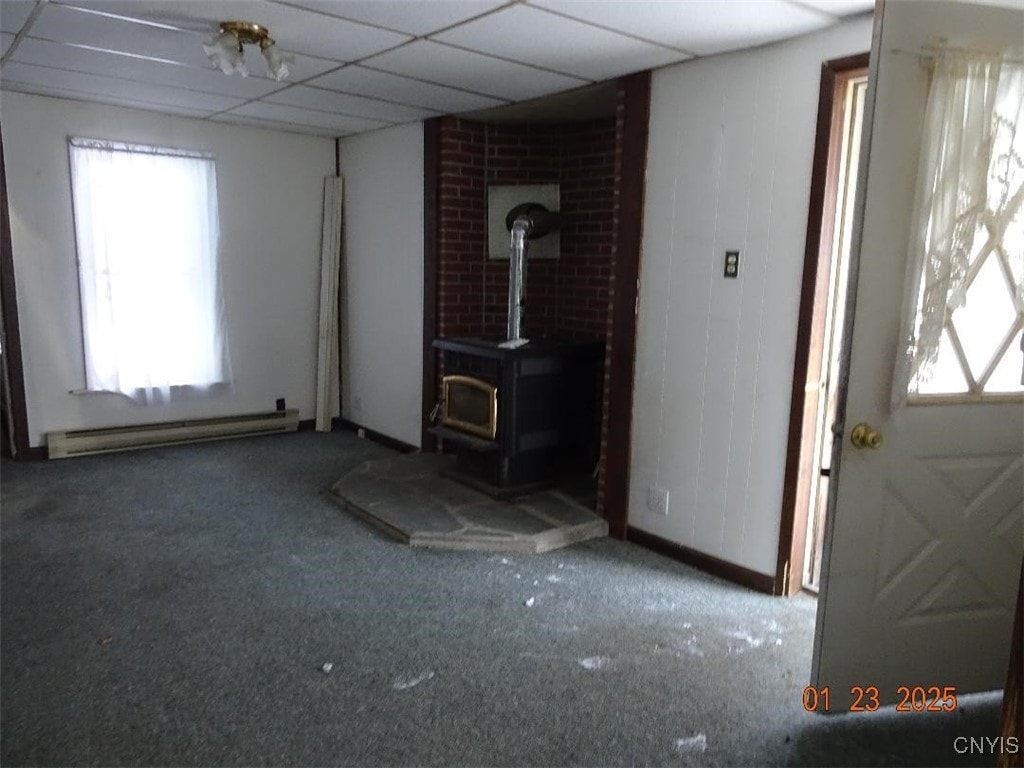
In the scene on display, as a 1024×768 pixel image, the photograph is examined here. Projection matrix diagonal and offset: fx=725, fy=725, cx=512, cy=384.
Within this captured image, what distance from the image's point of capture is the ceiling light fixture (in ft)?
9.20

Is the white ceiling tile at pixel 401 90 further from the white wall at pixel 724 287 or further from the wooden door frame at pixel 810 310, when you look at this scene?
the wooden door frame at pixel 810 310

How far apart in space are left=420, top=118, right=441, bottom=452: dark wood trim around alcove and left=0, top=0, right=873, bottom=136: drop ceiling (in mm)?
272

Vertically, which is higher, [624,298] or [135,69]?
[135,69]

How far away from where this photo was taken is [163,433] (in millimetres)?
5027

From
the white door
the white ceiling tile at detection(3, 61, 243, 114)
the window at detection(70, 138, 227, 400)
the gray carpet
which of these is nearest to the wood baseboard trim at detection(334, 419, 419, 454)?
the window at detection(70, 138, 227, 400)

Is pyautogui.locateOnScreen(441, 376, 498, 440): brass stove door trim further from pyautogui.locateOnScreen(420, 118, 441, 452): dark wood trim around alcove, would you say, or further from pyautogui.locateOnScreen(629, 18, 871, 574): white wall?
pyautogui.locateOnScreen(629, 18, 871, 574): white wall

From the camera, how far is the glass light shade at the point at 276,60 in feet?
9.53

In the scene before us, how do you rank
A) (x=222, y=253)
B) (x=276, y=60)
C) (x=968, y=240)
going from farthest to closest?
1. (x=222, y=253)
2. (x=276, y=60)
3. (x=968, y=240)

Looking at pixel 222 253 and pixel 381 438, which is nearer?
pixel 222 253

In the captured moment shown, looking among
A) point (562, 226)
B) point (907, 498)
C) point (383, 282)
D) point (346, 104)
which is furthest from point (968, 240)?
point (383, 282)

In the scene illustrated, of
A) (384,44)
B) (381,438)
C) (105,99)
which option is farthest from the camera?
(381,438)

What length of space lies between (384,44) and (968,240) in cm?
232

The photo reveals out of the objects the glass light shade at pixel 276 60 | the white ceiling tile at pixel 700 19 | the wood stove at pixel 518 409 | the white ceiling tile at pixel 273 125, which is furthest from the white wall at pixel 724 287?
the white ceiling tile at pixel 273 125

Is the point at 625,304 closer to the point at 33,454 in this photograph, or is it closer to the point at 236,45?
the point at 236,45
